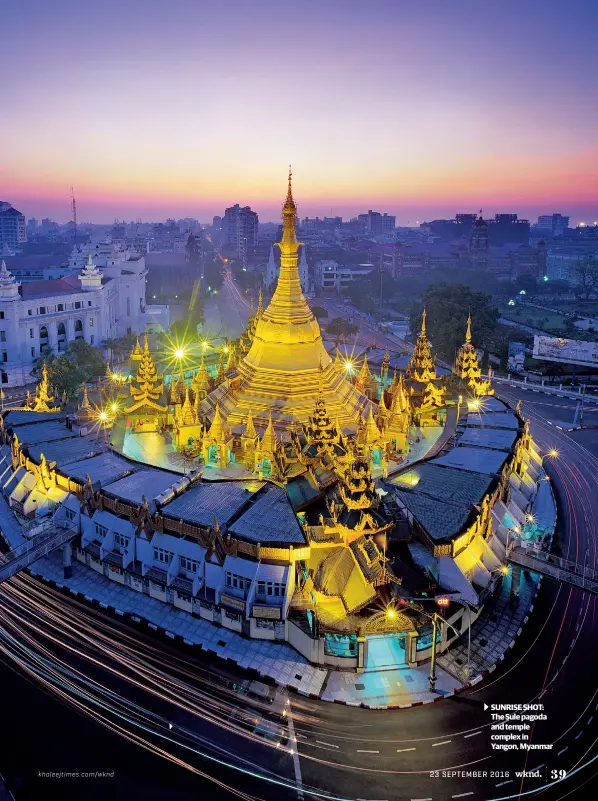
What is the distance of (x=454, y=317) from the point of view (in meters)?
76.8

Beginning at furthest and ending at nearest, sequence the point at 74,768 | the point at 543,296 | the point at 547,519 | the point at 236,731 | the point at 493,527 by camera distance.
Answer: the point at 543,296, the point at 547,519, the point at 493,527, the point at 236,731, the point at 74,768

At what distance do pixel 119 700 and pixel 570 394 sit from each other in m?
56.0

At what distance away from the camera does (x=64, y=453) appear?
128 ft

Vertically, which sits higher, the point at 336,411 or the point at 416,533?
the point at 336,411

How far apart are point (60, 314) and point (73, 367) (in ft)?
59.4

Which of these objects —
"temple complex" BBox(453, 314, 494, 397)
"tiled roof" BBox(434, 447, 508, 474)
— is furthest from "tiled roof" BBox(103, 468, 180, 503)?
"temple complex" BBox(453, 314, 494, 397)

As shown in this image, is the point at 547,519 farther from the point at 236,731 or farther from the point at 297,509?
the point at 236,731

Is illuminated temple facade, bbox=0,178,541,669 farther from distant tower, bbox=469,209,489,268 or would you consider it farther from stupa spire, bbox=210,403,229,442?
distant tower, bbox=469,209,489,268

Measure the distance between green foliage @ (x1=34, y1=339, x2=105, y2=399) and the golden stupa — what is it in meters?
22.7

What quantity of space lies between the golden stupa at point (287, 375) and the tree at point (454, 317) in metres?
33.8

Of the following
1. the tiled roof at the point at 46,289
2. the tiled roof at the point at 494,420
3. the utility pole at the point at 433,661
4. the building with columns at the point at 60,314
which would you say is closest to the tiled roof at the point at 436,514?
the utility pole at the point at 433,661

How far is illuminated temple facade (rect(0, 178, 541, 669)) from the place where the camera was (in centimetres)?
2806

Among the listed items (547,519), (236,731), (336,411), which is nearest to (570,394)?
(547,519)

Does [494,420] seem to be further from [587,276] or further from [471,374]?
[587,276]
